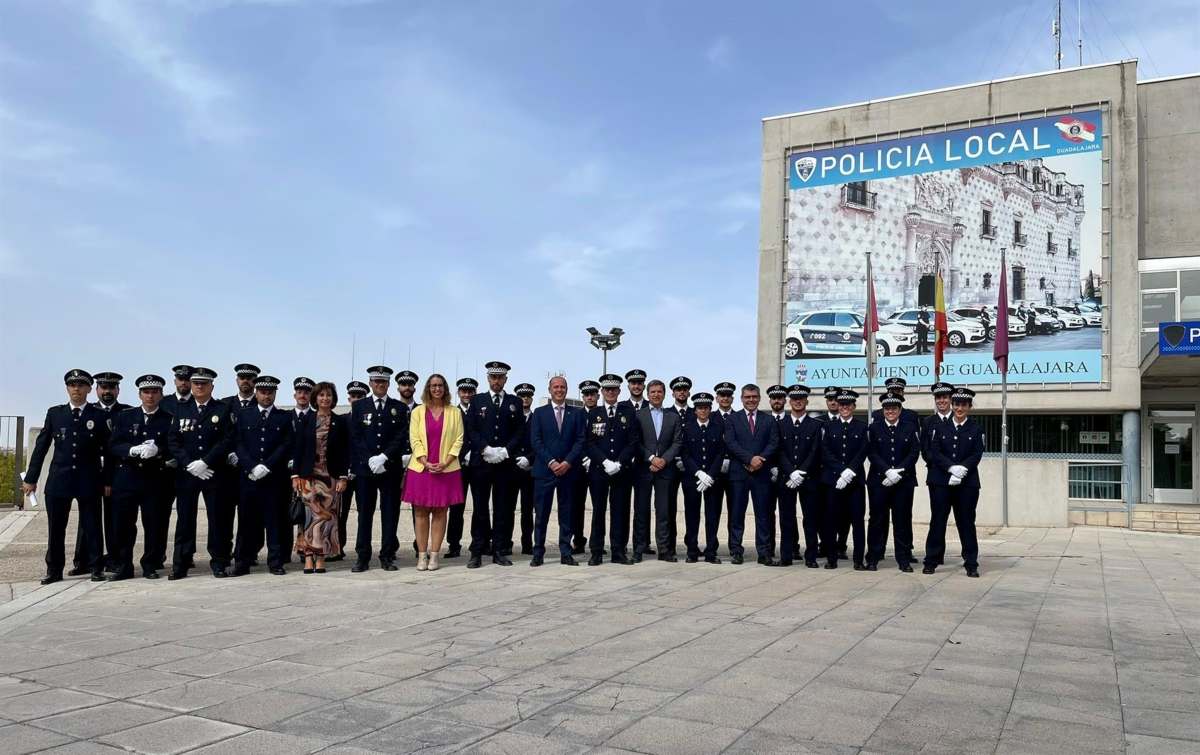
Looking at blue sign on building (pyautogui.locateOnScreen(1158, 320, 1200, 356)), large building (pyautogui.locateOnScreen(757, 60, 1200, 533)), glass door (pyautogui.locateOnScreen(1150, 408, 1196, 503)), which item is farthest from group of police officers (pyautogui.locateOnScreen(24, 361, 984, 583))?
glass door (pyautogui.locateOnScreen(1150, 408, 1196, 503))

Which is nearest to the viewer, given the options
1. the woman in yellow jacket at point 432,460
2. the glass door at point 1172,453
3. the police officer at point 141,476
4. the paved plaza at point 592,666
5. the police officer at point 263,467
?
the paved plaza at point 592,666

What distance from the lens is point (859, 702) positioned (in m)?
4.42

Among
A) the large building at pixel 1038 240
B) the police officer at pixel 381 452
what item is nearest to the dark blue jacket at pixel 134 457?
the police officer at pixel 381 452

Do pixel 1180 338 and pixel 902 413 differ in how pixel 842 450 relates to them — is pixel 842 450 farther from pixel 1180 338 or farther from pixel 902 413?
pixel 1180 338

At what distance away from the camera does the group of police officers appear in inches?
337

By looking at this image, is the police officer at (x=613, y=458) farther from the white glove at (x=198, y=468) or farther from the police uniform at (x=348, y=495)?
the white glove at (x=198, y=468)

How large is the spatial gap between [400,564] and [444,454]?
4.78 ft

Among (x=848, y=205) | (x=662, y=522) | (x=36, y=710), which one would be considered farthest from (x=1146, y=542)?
(x=848, y=205)

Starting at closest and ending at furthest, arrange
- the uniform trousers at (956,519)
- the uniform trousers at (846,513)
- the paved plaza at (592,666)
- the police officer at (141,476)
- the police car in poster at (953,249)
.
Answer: the paved plaza at (592,666) → the police officer at (141,476) → the uniform trousers at (956,519) → the uniform trousers at (846,513) → the police car in poster at (953,249)

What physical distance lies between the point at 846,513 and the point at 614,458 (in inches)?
103

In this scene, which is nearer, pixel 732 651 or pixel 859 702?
pixel 859 702

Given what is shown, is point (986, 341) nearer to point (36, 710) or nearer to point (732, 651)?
point (732, 651)

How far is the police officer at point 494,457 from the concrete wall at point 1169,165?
2433cm

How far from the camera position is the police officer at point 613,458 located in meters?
10.0
